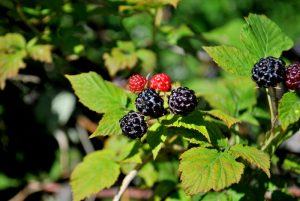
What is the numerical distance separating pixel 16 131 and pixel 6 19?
0.62 m

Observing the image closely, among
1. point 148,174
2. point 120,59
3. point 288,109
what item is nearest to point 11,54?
point 120,59

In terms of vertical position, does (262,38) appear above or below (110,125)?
above

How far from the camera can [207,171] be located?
1556mm

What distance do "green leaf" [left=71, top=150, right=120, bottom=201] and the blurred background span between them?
49 centimetres

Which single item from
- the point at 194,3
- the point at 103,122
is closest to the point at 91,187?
the point at 103,122

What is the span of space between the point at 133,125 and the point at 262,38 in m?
0.60

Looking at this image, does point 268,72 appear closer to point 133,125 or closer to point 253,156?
point 253,156

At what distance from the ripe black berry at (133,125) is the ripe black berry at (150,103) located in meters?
0.03

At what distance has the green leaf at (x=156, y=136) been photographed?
1646 millimetres

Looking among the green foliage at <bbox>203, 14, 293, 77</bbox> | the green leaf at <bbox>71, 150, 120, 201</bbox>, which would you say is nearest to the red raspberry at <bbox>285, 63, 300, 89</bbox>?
the green foliage at <bbox>203, 14, 293, 77</bbox>

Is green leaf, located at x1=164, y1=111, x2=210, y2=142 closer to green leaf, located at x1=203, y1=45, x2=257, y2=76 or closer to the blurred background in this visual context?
green leaf, located at x1=203, y1=45, x2=257, y2=76

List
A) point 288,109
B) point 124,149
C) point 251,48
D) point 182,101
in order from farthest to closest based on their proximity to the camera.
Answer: point 124,149 → point 251,48 → point 288,109 → point 182,101

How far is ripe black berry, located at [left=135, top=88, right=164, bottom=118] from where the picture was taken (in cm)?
157

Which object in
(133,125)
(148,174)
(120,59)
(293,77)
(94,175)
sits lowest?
(148,174)
